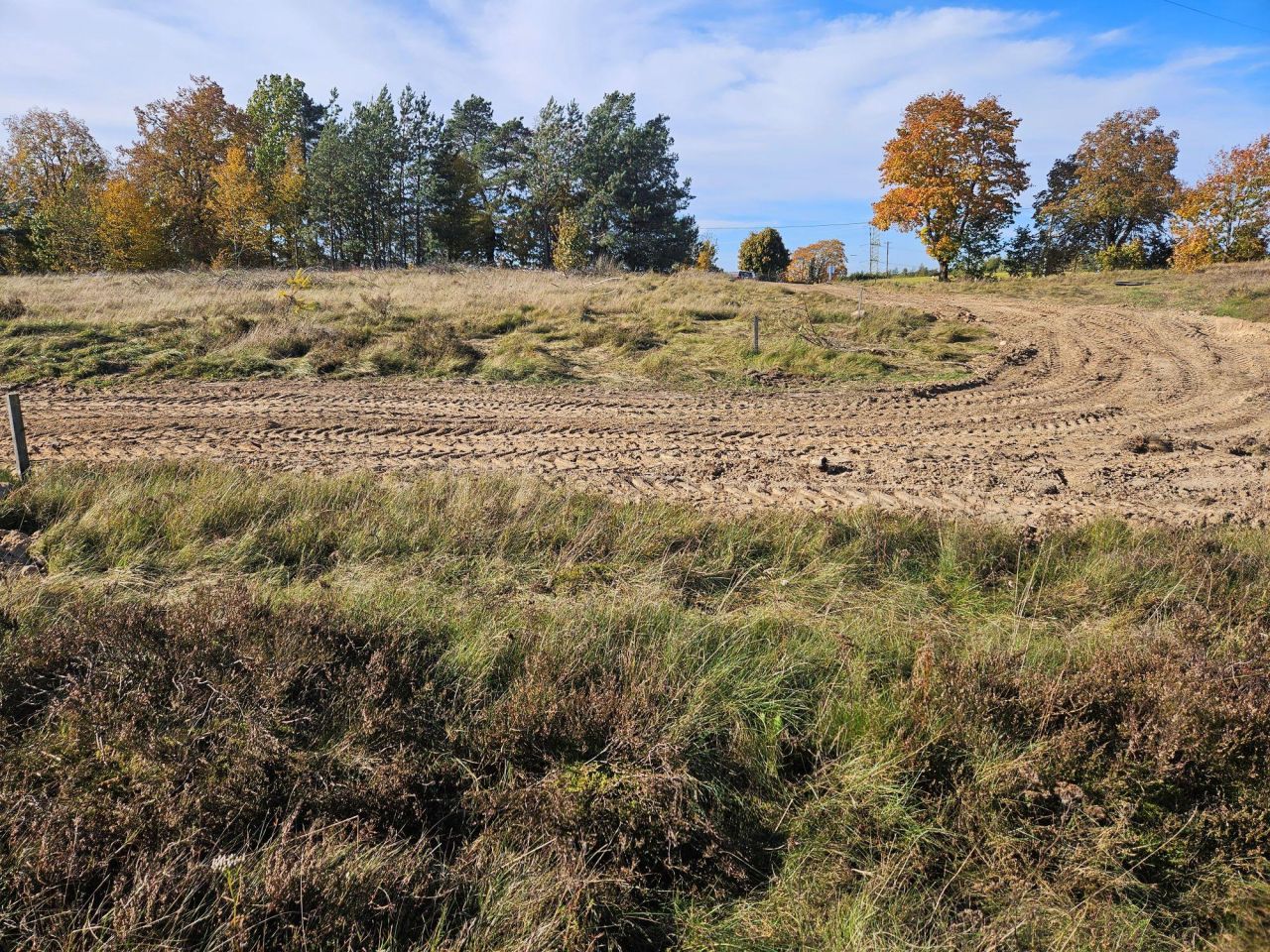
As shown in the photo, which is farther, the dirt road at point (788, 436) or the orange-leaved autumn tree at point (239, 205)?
the orange-leaved autumn tree at point (239, 205)

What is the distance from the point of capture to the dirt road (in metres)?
7.82

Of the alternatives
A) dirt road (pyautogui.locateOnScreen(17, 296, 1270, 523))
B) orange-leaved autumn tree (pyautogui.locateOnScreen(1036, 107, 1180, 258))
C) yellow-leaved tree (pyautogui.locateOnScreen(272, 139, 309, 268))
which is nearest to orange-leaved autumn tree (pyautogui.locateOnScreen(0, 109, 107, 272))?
yellow-leaved tree (pyautogui.locateOnScreen(272, 139, 309, 268))

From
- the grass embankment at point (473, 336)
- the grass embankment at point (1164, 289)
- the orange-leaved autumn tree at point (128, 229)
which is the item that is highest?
the orange-leaved autumn tree at point (128, 229)

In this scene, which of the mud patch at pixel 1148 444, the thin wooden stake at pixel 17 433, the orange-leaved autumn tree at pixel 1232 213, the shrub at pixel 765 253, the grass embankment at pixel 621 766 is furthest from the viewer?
the shrub at pixel 765 253

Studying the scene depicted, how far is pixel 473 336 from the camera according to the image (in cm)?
→ 1859

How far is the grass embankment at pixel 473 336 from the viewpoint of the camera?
598 inches

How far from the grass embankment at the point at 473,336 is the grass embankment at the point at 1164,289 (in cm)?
911

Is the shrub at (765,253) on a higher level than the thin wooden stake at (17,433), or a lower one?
higher

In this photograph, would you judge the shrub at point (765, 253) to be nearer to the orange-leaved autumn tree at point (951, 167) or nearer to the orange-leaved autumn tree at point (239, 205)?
the orange-leaved autumn tree at point (951, 167)

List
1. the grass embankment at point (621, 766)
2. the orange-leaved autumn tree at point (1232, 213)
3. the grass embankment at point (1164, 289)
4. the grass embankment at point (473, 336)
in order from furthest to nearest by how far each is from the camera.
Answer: the orange-leaved autumn tree at point (1232, 213) < the grass embankment at point (1164, 289) < the grass embankment at point (473, 336) < the grass embankment at point (621, 766)

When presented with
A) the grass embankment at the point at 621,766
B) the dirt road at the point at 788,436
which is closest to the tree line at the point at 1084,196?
the dirt road at the point at 788,436

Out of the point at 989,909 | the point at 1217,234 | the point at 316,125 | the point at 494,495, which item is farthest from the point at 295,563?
the point at 316,125

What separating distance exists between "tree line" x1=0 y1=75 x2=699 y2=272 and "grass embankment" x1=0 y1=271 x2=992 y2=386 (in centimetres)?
2077

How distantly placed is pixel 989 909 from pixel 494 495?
4871 mm
